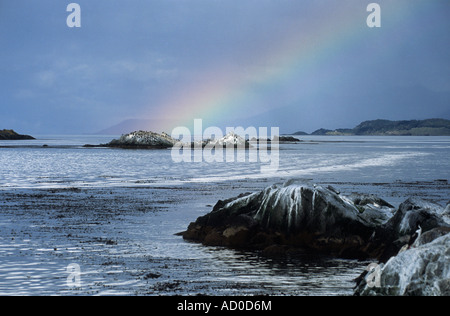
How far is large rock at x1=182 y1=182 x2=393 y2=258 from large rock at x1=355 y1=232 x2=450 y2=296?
6022 mm

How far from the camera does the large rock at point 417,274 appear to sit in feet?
32.3

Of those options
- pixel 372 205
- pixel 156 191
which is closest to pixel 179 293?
pixel 372 205

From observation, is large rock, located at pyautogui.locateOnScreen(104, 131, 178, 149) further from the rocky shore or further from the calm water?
the rocky shore

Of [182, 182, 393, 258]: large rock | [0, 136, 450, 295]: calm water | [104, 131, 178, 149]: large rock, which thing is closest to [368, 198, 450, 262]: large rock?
[182, 182, 393, 258]: large rock

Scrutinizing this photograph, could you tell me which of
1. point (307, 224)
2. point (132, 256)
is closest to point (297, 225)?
point (307, 224)

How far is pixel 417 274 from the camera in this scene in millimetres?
10039

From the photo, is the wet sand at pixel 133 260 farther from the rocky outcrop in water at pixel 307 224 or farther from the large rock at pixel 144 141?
the large rock at pixel 144 141

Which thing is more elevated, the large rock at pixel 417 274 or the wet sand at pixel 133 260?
the large rock at pixel 417 274

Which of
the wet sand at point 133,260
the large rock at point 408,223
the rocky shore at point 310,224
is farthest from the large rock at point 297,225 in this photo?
the wet sand at point 133,260

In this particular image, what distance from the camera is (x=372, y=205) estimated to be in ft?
68.1

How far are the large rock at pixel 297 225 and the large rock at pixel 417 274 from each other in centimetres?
602
